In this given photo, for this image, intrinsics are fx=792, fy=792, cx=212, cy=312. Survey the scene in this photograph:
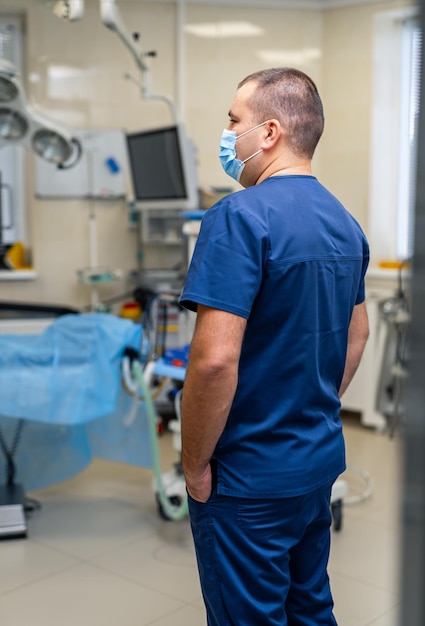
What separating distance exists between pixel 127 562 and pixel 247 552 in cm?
150

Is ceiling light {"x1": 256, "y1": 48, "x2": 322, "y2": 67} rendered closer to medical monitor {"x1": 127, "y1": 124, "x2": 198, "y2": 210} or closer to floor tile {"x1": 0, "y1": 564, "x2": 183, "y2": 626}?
medical monitor {"x1": 127, "y1": 124, "x2": 198, "y2": 210}

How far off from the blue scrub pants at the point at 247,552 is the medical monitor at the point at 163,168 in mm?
2857

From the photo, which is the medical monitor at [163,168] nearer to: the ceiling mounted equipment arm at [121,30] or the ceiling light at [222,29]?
the ceiling mounted equipment arm at [121,30]

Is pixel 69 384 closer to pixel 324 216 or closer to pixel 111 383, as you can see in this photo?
pixel 111 383

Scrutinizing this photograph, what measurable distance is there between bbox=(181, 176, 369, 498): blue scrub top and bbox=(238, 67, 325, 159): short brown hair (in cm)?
9

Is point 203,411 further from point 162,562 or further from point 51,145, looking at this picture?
point 51,145

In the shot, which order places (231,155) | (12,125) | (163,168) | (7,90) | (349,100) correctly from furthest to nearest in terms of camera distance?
1. (349,100)
2. (163,168)
3. (12,125)
4. (7,90)
5. (231,155)

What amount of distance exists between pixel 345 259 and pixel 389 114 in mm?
3439

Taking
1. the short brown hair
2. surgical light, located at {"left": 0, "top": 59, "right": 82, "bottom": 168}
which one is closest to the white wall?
surgical light, located at {"left": 0, "top": 59, "right": 82, "bottom": 168}

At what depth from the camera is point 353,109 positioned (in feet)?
15.4

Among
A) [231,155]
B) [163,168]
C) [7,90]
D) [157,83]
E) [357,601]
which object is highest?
[157,83]

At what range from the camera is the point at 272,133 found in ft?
→ 4.78

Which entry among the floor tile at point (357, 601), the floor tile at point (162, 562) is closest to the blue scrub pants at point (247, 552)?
the floor tile at point (357, 601)

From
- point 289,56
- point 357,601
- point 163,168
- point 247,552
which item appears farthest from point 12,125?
point 247,552
